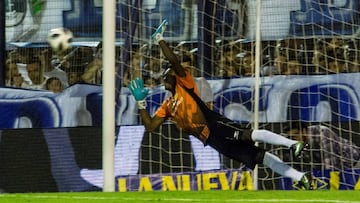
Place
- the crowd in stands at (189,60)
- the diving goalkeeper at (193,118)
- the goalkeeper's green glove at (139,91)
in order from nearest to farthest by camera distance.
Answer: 1. the diving goalkeeper at (193,118)
2. the goalkeeper's green glove at (139,91)
3. the crowd in stands at (189,60)

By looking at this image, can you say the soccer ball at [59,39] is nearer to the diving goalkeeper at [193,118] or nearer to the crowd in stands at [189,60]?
the crowd in stands at [189,60]

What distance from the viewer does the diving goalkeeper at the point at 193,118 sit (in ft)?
37.1

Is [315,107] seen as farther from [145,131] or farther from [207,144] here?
[145,131]

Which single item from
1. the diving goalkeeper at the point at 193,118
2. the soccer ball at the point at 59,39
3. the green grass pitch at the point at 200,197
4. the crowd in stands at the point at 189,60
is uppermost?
the soccer ball at the point at 59,39

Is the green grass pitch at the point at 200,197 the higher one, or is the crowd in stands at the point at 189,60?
the crowd in stands at the point at 189,60

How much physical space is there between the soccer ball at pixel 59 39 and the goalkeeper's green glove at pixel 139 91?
5.61ft

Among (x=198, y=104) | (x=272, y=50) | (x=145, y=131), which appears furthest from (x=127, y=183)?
(x=272, y=50)

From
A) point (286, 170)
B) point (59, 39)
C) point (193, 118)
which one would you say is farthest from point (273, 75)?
point (59, 39)

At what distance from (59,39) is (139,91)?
6.45ft

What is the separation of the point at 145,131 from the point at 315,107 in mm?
2151

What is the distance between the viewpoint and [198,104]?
1162cm

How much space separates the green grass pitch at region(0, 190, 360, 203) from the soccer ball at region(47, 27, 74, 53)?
4196 mm

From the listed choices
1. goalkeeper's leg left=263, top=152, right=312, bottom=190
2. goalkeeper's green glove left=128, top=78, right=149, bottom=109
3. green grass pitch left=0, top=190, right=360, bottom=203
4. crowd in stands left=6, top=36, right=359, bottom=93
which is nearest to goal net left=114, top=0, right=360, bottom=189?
crowd in stands left=6, top=36, right=359, bottom=93

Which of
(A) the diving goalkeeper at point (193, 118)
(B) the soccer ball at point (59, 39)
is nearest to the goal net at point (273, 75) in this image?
(A) the diving goalkeeper at point (193, 118)
